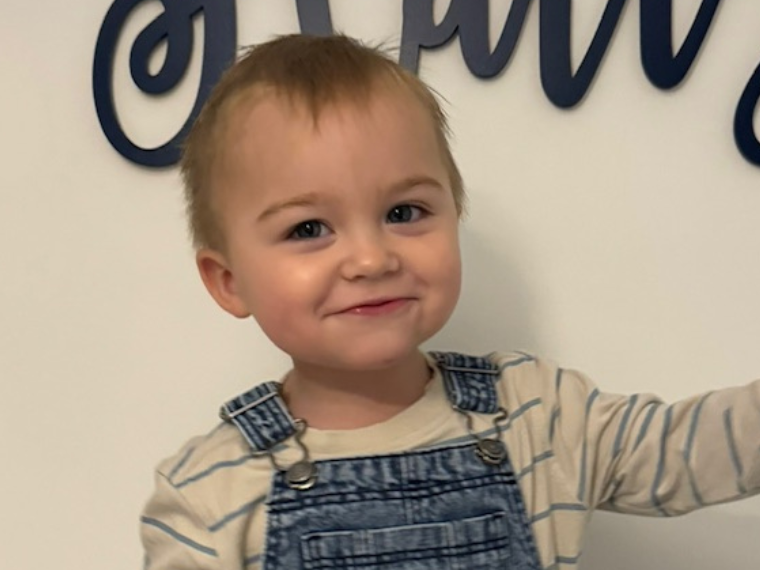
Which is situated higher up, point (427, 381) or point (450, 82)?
point (450, 82)

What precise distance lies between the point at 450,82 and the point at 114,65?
32 centimetres

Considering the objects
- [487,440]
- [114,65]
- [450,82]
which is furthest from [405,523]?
[114,65]

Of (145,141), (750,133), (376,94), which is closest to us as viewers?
(376,94)

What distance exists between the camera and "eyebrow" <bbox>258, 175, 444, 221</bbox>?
64 centimetres

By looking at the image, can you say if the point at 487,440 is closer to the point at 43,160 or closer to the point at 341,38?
the point at 341,38

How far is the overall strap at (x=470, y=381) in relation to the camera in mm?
735

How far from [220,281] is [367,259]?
15 centimetres

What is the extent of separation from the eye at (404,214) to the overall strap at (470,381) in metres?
0.14

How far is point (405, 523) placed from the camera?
0.68 metres

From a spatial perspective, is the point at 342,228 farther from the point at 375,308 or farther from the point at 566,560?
the point at 566,560

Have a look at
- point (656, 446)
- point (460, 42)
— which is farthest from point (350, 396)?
point (460, 42)

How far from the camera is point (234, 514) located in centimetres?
68

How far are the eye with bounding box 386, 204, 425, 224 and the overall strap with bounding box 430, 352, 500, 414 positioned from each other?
0.14 metres

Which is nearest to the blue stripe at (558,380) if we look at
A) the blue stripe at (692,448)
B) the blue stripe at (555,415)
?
the blue stripe at (555,415)
